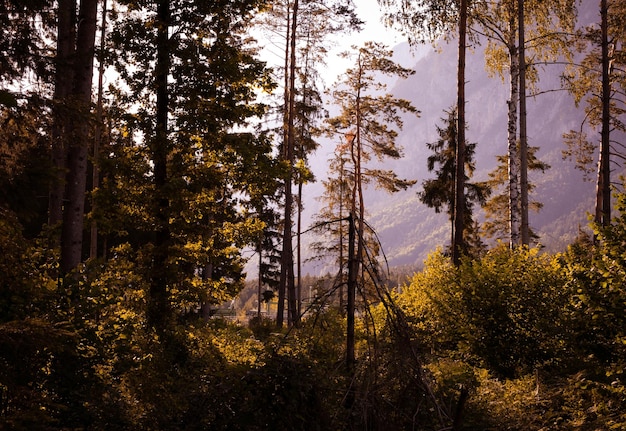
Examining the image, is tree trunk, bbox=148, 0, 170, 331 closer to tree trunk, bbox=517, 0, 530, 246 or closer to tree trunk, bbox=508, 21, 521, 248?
Answer: tree trunk, bbox=508, 21, 521, 248

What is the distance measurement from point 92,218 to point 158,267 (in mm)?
1331

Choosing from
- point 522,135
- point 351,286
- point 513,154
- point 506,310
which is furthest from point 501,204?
point 351,286

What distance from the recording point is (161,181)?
30.9 feet

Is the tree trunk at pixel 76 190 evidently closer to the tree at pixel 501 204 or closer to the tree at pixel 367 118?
the tree at pixel 367 118

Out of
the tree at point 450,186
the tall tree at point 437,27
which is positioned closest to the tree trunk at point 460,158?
the tall tree at point 437,27

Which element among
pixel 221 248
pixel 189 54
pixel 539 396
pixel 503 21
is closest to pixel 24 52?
pixel 189 54

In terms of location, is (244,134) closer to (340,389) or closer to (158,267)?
(158,267)

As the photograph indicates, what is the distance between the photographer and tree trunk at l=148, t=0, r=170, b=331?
350 inches

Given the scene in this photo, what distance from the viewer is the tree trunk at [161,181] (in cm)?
890

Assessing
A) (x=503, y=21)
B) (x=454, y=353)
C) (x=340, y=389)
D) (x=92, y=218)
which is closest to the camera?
(x=340, y=389)

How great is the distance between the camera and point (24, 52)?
6301 mm

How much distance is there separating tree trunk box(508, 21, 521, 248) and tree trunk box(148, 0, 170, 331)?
9253 millimetres

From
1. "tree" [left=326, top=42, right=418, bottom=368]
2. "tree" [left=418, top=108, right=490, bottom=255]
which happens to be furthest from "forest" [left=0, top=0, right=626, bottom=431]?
"tree" [left=326, top=42, right=418, bottom=368]

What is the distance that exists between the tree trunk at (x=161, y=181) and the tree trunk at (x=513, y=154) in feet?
30.4
